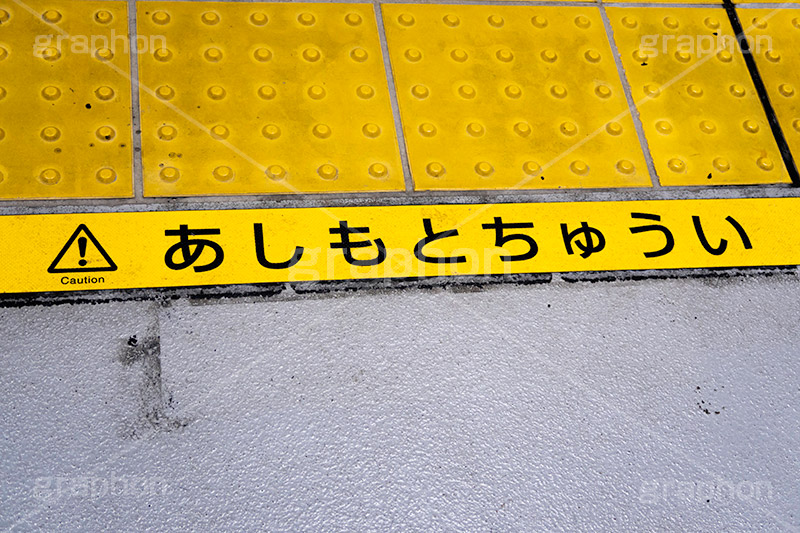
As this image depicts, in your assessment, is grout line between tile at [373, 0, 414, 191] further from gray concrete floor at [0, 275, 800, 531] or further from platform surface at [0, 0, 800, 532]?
gray concrete floor at [0, 275, 800, 531]

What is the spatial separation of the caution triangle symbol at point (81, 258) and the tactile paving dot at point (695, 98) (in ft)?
6.39

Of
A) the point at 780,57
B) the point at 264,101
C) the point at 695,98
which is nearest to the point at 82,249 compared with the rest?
the point at 264,101

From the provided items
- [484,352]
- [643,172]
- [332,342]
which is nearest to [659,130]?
[643,172]

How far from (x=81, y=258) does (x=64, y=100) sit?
0.67 meters

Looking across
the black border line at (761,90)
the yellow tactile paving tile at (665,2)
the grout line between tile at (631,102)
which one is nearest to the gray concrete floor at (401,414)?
the grout line between tile at (631,102)

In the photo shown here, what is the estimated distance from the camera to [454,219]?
99.6 inches

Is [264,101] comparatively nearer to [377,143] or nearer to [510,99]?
[377,143]

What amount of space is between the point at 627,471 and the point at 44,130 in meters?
2.17

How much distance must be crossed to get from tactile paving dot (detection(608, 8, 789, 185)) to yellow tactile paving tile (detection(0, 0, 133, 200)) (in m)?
1.95

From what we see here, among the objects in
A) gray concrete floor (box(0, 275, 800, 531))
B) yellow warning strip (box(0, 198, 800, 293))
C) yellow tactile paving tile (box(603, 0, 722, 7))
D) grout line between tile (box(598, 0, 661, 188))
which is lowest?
gray concrete floor (box(0, 275, 800, 531))

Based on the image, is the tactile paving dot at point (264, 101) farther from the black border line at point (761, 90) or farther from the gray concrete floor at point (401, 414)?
the black border line at point (761, 90)

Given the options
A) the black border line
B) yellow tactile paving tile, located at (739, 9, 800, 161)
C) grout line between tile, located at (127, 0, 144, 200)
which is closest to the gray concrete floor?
grout line between tile, located at (127, 0, 144, 200)

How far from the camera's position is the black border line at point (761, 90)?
2850mm

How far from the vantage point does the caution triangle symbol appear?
2264mm
